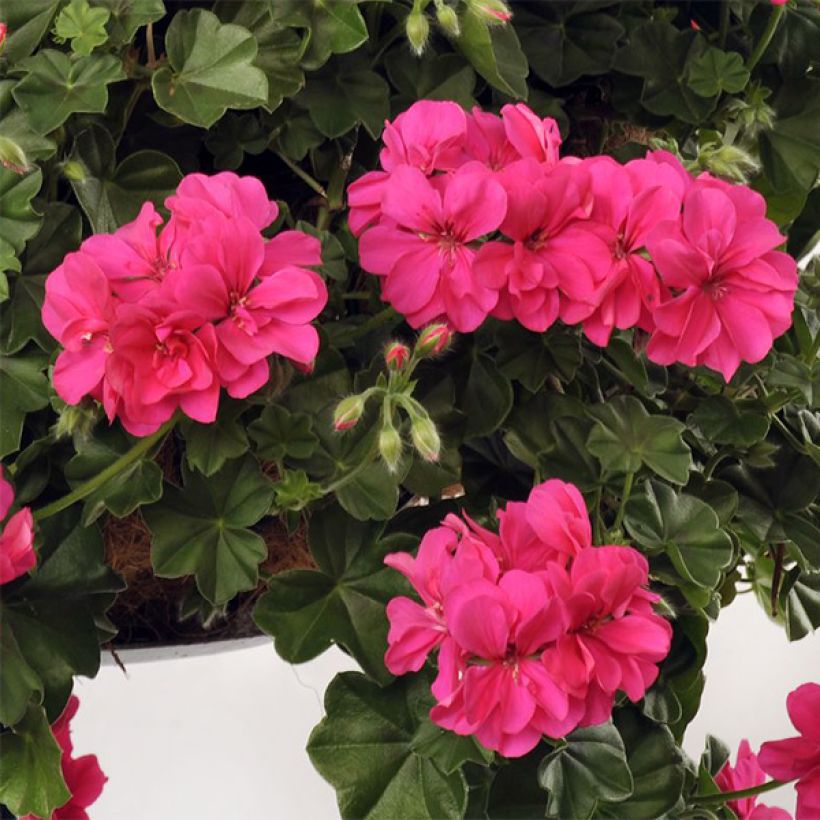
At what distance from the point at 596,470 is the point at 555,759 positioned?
0.55 feet

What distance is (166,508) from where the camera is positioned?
78cm

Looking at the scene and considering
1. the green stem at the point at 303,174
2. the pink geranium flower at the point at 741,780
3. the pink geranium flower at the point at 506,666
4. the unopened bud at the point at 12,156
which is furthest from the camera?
the pink geranium flower at the point at 741,780

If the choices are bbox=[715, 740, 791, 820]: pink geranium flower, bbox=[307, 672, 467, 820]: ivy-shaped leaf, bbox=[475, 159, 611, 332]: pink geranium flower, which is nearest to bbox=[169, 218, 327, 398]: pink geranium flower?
bbox=[475, 159, 611, 332]: pink geranium flower

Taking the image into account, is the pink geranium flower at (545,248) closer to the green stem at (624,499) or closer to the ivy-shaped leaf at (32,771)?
the green stem at (624,499)

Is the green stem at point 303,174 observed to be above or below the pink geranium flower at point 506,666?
above

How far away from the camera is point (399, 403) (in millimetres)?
693

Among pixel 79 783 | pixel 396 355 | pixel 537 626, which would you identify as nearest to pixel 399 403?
pixel 396 355

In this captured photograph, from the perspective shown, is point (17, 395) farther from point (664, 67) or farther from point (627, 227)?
point (664, 67)

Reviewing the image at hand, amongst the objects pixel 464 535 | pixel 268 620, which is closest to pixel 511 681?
pixel 464 535

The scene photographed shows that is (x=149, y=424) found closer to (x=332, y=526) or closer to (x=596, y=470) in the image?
(x=332, y=526)

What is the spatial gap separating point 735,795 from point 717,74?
48 cm

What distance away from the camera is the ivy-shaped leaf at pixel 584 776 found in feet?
2.39

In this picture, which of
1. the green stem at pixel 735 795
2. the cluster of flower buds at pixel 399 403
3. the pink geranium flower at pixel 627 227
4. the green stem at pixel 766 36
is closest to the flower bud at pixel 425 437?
the cluster of flower buds at pixel 399 403

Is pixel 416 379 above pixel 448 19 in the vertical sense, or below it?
below
